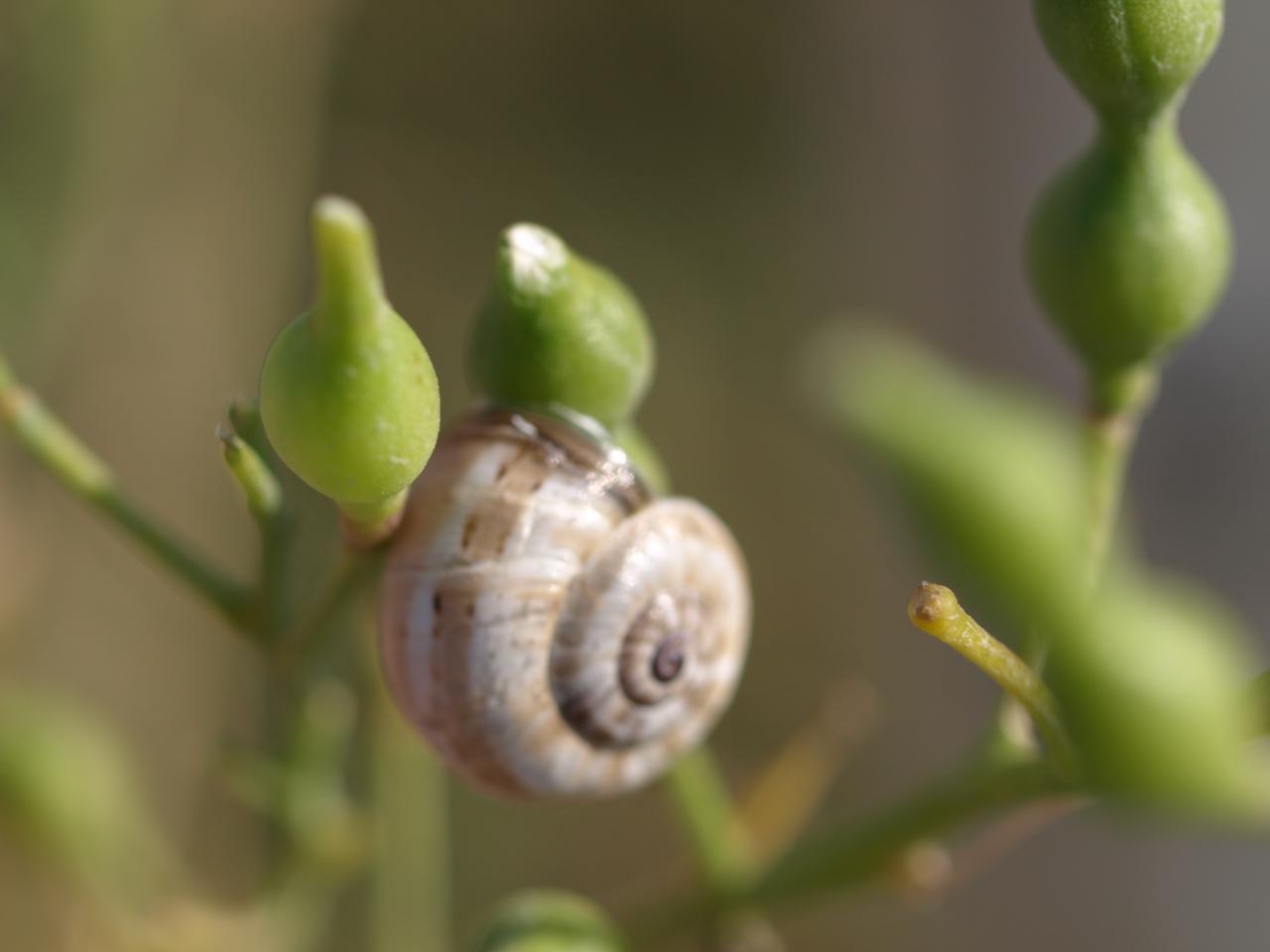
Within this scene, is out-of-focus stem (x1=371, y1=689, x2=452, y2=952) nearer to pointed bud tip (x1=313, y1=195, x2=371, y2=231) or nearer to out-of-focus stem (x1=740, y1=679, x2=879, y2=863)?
out-of-focus stem (x1=740, y1=679, x2=879, y2=863)

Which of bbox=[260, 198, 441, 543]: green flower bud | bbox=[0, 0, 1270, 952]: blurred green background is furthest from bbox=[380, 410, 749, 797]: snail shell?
bbox=[0, 0, 1270, 952]: blurred green background

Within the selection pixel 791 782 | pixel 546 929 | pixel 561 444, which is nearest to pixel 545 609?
pixel 561 444

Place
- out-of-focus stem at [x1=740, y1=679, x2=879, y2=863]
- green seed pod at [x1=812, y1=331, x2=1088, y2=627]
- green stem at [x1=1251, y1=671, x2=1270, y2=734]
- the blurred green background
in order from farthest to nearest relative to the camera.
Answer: the blurred green background → out-of-focus stem at [x1=740, y1=679, x2=879, y2=863] → green stem at [x1=1251, y1=671, x2=1270, y2=734] → green seed pod at [x1=812, y1=331, x2=1088, y2=627]

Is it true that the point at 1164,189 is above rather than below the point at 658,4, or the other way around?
above

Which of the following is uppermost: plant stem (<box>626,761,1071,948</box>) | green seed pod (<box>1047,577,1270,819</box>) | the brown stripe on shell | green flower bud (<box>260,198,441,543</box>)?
green seed pod (<box>1047,577,1270,819</box>)

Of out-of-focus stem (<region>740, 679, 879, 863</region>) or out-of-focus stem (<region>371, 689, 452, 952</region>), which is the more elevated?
out-of-focus stem (<region>740, 679, 879, 863</region>)

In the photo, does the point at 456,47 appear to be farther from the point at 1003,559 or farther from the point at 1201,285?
the point at 1003,559

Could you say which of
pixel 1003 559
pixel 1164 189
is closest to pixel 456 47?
pixel 1164 189

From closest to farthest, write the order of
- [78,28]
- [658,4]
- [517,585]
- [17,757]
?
A: [517,585] < [17,757] < [78,28] < [658,4]
